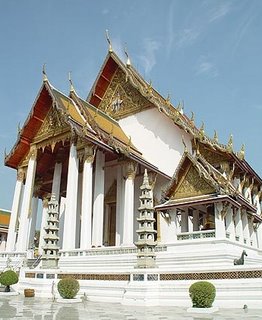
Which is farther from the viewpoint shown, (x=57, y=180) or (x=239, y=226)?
(x=57, y=180)

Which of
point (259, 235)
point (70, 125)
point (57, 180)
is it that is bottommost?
Answer: point (259, 235)

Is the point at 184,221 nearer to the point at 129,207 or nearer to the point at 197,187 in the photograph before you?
the point at 197,187

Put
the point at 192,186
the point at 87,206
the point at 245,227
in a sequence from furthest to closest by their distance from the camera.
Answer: the point at 87,206 → the point at 245,227 → the point at 192,186

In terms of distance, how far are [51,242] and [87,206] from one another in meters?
2.45

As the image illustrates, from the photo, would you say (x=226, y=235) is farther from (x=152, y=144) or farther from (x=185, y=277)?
(x=152, y=144)

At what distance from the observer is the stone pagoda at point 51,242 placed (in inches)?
438

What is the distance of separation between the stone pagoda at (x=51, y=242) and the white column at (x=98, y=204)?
2.91 m

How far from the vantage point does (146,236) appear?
9.05 m

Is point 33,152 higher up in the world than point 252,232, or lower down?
higher up

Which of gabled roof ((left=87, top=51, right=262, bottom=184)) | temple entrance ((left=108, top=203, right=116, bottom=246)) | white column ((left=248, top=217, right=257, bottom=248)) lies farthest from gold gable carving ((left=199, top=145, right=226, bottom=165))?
temple entrance ((left=108, top=203, right=116, bottom=246))


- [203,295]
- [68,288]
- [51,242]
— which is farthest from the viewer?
[51,242]

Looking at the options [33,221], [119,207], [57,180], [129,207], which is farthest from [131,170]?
[33,221]


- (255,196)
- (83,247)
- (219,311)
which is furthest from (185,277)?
(255,196)

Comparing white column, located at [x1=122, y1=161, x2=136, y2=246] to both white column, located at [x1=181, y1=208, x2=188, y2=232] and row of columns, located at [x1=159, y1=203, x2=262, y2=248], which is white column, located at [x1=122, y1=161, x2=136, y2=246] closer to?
row of columns, located at [x1=159, y1=203, x2=262, y2=248]
